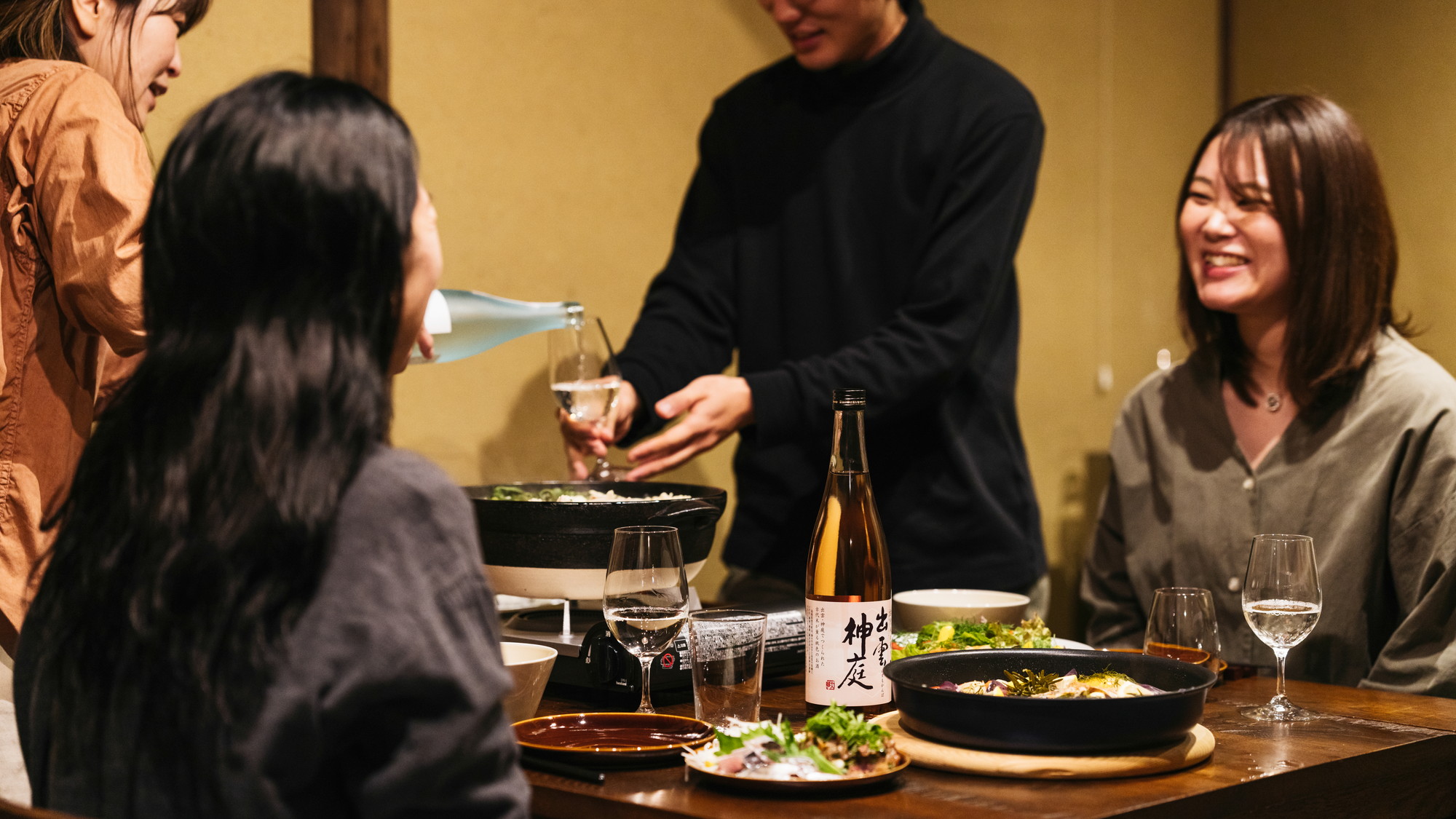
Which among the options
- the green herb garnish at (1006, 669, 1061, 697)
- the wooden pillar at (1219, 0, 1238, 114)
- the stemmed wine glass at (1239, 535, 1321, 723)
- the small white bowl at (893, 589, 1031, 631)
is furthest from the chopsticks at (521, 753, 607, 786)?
the wooden pillar at (1219, 0, 1238, 114)

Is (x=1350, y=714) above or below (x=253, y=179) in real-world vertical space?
below

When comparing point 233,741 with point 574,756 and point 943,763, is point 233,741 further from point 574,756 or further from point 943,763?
point 943,763

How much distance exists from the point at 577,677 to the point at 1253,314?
4.26ft

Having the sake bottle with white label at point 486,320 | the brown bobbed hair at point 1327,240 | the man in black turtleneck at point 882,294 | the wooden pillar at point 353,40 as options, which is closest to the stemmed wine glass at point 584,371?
the sake bottle with white label at point 486,320

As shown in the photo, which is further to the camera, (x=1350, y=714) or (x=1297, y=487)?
(x=1297, y=487)

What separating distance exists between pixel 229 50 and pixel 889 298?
119cm

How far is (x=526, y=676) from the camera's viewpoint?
48.3 inches

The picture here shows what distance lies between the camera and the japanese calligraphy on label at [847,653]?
1.23 metres

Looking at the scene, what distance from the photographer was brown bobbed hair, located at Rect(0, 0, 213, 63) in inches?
54.2

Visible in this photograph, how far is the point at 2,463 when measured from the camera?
1.27 m

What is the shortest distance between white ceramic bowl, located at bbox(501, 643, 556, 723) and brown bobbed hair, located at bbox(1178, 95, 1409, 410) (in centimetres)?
130

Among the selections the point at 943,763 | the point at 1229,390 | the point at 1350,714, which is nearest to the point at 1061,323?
the point at 1229,390

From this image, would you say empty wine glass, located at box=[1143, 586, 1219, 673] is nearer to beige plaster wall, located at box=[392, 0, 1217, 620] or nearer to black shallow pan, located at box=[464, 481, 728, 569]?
black shallow pan, located at box=[464, 481, 728, 569]

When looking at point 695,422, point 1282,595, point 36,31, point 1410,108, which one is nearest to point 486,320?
point 695,422
